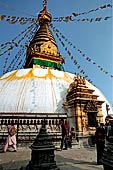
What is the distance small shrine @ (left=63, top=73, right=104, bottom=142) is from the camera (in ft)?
22.5

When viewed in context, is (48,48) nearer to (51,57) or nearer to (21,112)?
(51,57)

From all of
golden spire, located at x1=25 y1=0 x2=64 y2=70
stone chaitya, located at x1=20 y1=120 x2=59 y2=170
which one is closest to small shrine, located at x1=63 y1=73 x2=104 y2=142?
stone chaitya, located at x1=20 y1=120 x2=59 y2=170

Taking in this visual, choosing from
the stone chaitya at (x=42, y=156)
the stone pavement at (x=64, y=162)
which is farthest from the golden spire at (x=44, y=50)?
the stone chaitya at (x=42, y=156)

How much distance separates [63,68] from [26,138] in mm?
11844

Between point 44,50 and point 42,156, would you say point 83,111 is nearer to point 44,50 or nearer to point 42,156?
point 42,156

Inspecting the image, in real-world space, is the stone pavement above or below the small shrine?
below

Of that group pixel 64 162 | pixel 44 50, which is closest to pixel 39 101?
pixel 64 162

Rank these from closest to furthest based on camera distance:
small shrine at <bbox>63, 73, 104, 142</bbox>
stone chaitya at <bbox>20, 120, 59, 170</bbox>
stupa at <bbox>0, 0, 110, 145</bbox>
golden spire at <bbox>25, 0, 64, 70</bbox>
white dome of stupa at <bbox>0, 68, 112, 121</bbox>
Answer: stone chaitya at <bbox>20, 120, 59, 170</bbox>
stupa at <bbox>0, 0, 110, 145</bbox>
small shrine at <bbox>63, 73, 104, 142</bbox>
white dome of stupa at <bbox>0, 68, 112, 121</bbox>
golden spire at <bbox>25, 0, 64, 70</bbox>

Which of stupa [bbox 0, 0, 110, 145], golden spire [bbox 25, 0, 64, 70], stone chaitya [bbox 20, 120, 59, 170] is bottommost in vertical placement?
stone chaitya [bbox 20, 120, 59, 170]

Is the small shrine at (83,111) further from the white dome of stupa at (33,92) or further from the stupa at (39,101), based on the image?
the white dome of stupa at (33,92)

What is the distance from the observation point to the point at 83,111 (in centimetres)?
722

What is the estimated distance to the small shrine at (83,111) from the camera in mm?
6863

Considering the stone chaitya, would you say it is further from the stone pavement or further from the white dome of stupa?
the white dome of stupa

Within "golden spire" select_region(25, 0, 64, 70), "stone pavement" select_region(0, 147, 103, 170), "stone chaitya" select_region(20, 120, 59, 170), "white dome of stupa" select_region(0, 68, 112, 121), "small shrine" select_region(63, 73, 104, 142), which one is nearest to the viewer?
"stone chaitya" select_region(20, 120, 59, 170)
